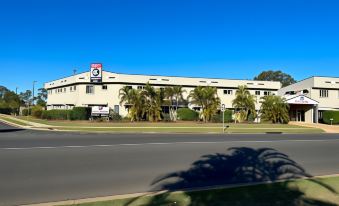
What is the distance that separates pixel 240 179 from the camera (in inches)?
389

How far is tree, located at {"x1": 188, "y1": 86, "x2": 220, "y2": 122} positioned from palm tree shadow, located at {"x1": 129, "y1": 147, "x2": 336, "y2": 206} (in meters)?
32.9

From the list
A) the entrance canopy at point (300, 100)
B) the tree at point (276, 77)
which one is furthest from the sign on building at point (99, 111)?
the tree at point (276, 77)

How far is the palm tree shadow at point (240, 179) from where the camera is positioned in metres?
6.75

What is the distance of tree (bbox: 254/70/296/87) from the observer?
366 feet

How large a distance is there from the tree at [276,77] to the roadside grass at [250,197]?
350ft

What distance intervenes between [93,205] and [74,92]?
48.5 m

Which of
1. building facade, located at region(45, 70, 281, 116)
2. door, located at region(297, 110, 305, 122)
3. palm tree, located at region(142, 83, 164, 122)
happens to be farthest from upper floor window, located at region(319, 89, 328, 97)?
palm tree, located at region(142, 83, 164, 122)

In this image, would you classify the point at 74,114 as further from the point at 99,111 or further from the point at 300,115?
the point at 300,115

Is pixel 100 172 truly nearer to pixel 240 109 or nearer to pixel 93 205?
pixel 93 205

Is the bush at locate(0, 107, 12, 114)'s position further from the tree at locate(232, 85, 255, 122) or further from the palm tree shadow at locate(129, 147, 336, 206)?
the palm tree shadow at locate(129, 147, 336, 206)

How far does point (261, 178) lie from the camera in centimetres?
998

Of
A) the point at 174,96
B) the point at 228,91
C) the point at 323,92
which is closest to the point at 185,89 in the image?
the point at 174,96

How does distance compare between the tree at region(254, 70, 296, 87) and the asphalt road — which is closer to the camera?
the asphalt road

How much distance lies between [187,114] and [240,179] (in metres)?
39.7
